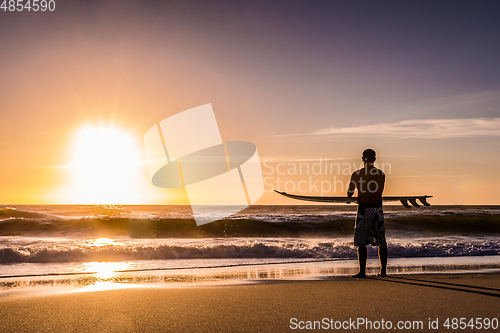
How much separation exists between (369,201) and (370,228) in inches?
15.1

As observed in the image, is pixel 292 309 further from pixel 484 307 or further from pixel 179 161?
pixel 179 161

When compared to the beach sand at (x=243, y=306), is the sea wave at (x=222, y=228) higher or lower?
lower

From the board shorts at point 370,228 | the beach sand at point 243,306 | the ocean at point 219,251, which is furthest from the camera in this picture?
the ocean at point 219,251

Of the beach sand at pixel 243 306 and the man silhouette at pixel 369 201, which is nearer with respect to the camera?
the beach sand at pixel 243 306

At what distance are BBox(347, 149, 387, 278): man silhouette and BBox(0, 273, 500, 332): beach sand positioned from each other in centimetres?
66

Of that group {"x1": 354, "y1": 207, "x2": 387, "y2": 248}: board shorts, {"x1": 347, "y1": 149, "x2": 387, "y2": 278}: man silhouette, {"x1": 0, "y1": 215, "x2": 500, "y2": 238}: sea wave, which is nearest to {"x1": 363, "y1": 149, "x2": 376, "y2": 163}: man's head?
{"x1": 347, "y1": 149, "x2": 387, "y2": 278}: man silhouette

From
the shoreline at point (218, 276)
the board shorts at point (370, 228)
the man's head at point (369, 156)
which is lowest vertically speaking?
the shoreline at point (218, 276)

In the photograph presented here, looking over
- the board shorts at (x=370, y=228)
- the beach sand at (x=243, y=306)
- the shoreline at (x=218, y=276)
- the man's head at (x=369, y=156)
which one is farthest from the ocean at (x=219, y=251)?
the man's head at (x=369, y=156)

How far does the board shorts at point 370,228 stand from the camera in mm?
5281

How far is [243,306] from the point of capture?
3.66 meters

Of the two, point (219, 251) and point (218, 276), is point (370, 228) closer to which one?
point (218, 276)

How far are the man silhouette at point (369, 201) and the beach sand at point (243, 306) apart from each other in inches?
25.9

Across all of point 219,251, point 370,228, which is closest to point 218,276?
point 370,228

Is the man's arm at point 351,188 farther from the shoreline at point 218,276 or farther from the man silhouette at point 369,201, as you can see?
the shoreline at point 218,276
